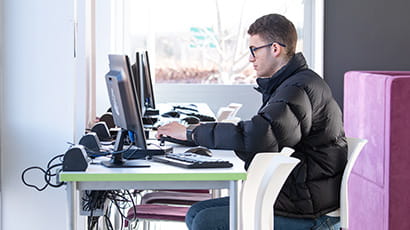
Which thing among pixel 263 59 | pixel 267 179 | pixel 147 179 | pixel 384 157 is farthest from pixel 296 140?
pixel 384 157

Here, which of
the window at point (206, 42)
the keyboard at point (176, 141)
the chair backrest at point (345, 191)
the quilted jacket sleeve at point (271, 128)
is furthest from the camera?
the window at point (206, 42)

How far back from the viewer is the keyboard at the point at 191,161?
2809 millimetres

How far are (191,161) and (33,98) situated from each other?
80cm

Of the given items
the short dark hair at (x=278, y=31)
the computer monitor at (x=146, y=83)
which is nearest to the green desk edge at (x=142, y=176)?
the short dark hair at (x=278, y=31)

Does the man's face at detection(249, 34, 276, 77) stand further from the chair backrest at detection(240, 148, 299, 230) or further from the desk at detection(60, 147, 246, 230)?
the desk at detection(60, 147, 246, 230)

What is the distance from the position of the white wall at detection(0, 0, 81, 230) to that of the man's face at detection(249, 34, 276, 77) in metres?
0.82

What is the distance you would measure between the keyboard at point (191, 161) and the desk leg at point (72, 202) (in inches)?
15.2

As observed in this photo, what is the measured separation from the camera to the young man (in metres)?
3.02

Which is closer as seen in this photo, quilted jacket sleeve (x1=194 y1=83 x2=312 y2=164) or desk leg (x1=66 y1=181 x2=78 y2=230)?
desk leg (x1=66 y1=181 x2=78 y2=230)

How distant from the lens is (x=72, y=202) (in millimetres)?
2723

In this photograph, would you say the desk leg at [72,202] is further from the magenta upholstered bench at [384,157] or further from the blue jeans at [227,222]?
the magenta upholstered bench at [384,157]

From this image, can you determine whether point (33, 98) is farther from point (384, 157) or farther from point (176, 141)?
point (384, 157)

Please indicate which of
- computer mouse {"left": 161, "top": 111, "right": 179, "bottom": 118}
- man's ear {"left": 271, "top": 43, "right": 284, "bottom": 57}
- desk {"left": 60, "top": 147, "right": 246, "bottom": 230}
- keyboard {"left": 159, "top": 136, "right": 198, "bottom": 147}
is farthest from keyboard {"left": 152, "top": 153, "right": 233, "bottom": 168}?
computer mouse {"left": 161, "top": 111, "right": 179, "bottom": 118}

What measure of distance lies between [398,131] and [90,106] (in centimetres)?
174
